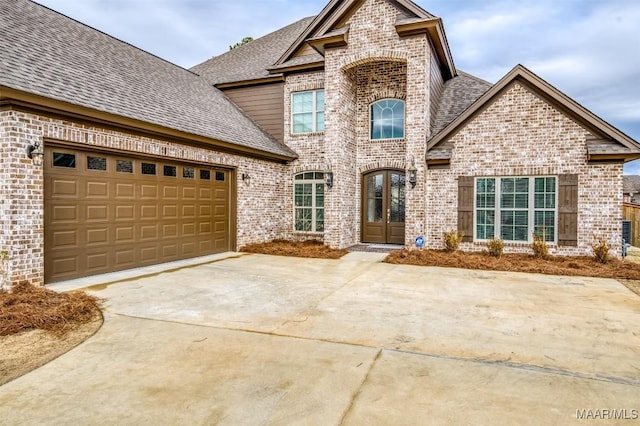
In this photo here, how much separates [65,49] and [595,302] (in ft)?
38.2

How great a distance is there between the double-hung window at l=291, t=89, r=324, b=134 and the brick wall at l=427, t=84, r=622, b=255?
4307 mm

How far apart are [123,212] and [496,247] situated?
29.6 feet

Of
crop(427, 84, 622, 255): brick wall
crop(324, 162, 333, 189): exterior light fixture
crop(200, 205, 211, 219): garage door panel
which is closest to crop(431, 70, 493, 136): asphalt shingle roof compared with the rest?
crop(427, 84, 622, 255): brick wall

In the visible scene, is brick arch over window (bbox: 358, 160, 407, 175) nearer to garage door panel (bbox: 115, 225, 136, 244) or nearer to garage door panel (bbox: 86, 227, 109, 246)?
garage door panel (bbox: 115, 225, 136, 244)

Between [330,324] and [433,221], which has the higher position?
[433,221]

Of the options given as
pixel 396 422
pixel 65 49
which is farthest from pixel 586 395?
pixel 65 49

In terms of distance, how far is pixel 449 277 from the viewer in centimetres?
755

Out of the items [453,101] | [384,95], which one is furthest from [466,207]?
[384,95]

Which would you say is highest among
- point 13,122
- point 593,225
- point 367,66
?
point 367,66

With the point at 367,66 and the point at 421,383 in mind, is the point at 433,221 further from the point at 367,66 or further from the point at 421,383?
the point at 421,383

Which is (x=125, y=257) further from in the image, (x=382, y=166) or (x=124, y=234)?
(x=382, y=166)

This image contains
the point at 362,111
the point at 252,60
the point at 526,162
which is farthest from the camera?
the point at 252,60

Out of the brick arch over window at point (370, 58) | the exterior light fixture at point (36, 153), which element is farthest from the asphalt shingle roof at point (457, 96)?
the exterior light fixture at point (36, 153)

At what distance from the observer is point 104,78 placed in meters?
8.34
